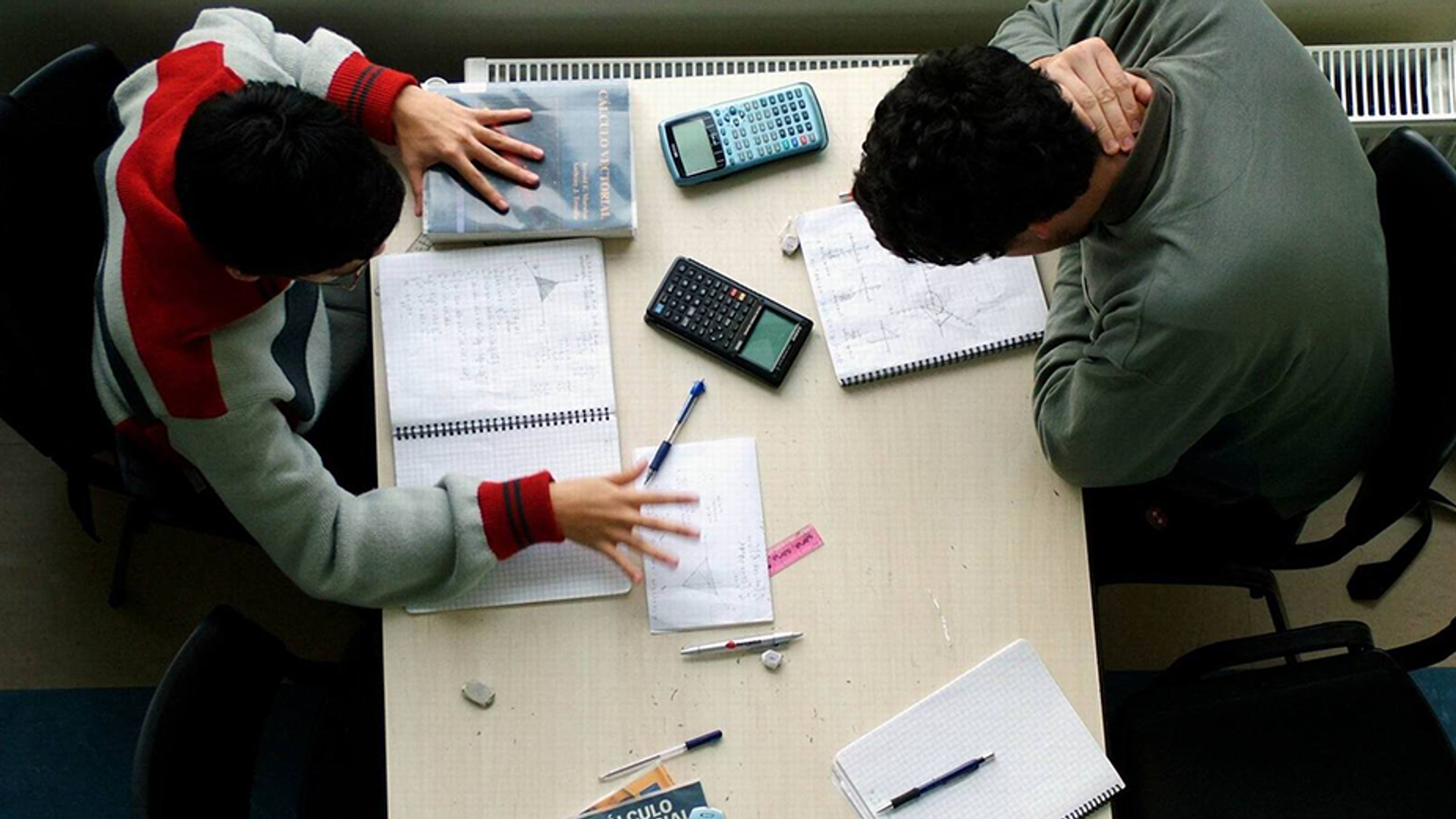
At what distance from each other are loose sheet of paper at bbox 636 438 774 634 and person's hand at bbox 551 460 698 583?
16mm

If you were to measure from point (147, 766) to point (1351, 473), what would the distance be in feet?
4.14

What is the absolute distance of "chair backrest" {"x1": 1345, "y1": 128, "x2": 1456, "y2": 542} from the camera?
1.21m

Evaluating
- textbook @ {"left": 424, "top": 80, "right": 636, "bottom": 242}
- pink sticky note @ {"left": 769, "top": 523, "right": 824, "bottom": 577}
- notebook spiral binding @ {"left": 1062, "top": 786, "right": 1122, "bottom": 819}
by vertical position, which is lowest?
notebook spiral binding @ {"left": 1062, "top": 786, "right": 1122, "bottom": 819}

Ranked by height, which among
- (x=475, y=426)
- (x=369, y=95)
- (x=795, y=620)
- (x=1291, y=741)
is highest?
(x=369, y=95)

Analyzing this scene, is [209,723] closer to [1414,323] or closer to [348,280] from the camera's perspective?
[348,280]

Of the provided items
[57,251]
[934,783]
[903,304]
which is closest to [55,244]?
[57,251]

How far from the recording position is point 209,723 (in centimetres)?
124

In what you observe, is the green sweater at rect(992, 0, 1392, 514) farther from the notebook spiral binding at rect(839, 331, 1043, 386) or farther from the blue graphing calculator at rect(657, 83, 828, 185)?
the blue graphing calculator at rect(657, 83, 828, 185)

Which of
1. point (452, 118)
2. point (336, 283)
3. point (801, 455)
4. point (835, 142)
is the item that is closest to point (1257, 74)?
point (835, 142)

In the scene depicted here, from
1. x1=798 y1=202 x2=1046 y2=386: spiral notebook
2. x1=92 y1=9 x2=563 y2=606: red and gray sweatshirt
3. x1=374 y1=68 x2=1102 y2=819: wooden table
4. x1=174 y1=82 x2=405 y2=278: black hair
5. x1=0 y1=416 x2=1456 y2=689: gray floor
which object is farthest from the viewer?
x1=0 y1=416 x2=1456 y2=689: gray floor

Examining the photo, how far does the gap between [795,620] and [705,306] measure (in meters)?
0.35

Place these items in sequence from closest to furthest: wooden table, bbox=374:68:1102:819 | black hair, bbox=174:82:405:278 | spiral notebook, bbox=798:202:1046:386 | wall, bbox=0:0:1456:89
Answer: black hair, bbox=174:82:405:278, wooden table, bbox=374:68:1102:819, spiral notebook, bbox=798:202:1046:386, wall, bbox=0:0:1456:89

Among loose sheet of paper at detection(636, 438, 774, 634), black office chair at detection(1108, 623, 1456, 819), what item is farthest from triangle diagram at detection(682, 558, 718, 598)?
black office chair at detection(1108, 623, 1456, 819)

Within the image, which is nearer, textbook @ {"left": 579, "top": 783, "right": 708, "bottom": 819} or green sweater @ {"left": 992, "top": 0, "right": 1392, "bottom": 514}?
green sweater @ {"left": 992, "top": 0, "right": 1392, "bottom": 514}
